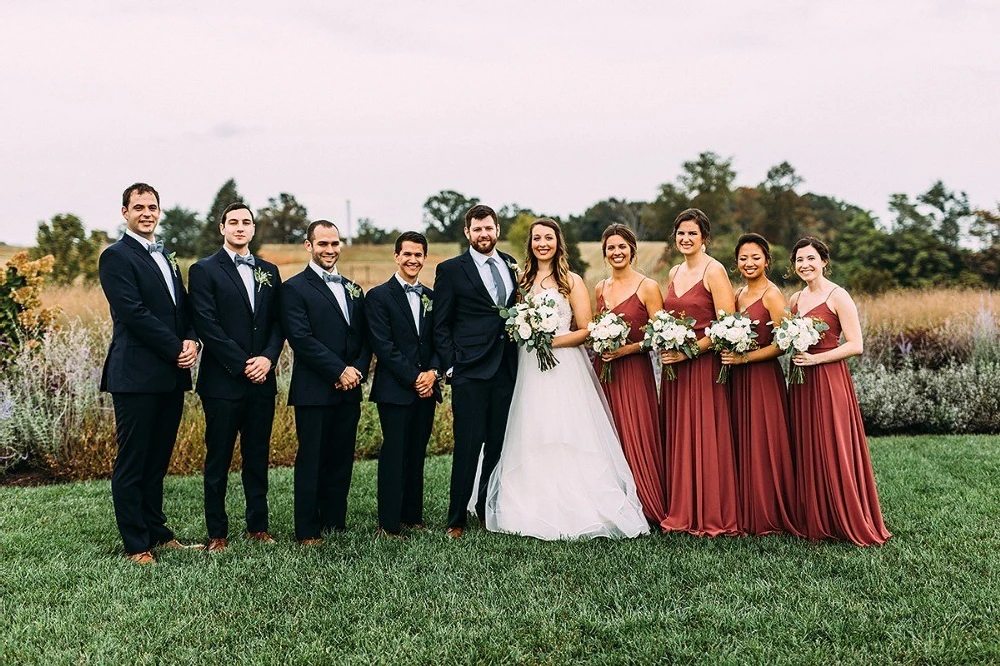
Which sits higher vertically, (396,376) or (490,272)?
(490,272)

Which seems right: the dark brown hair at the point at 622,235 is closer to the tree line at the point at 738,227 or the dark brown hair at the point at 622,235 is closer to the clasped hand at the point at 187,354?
the clasped hand at the point at 187,354

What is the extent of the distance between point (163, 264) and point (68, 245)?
73.9 feet

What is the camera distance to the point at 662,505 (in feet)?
20.7

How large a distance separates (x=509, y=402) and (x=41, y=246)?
79.2ft

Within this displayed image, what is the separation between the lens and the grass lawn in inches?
155

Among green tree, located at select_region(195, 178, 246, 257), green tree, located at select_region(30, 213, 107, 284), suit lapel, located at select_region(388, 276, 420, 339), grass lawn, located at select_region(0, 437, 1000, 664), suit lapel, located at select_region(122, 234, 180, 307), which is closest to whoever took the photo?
grass lawn, located at select_region(0, 437, 1000, 664)

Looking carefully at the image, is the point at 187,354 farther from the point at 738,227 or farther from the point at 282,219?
the point at 282,219

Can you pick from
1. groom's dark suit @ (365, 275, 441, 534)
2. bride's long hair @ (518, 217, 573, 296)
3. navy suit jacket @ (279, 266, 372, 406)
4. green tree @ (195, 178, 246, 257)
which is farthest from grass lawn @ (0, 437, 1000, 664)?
green tree @ (195, 178, 246, 257)

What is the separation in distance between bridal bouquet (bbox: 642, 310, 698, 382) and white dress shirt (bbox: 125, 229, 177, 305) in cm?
358

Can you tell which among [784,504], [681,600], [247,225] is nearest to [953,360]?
[784,504]

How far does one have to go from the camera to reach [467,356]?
20.1 ft

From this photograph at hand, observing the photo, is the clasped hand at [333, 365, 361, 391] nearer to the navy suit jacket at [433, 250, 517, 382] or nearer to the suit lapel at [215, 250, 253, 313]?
the navy suit jacket at [433, 250, 517, 382]

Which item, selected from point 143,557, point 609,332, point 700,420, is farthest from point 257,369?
point 700,420

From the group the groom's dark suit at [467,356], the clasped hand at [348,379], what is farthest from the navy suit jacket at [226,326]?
the groom's dark suit at [467,356]
